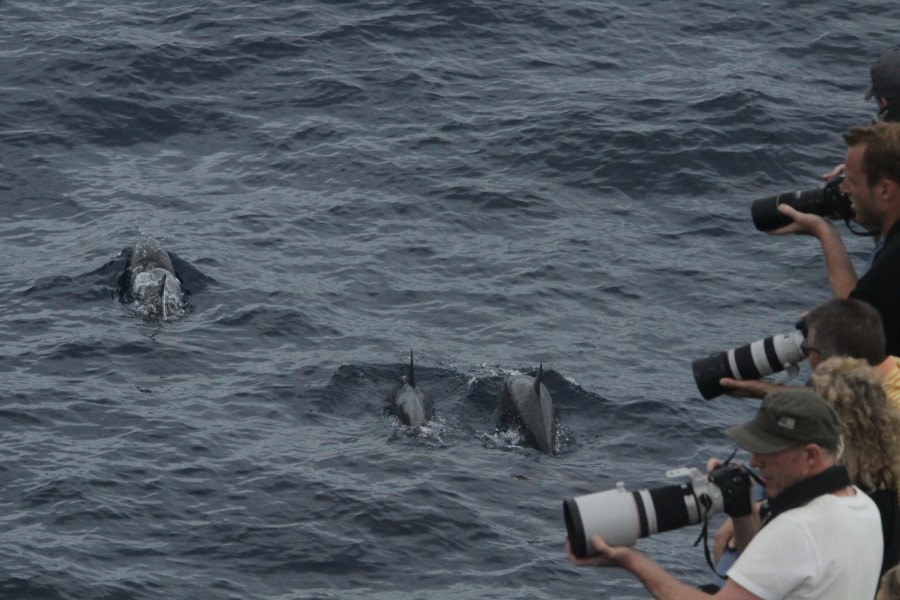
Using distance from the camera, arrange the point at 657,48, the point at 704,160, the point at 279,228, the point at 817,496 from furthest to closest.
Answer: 1. the point at 657,48
2. the point at 704,160
3. the point at 279,228
4. the point at 817,496

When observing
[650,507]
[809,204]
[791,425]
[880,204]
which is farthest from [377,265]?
[791,425]

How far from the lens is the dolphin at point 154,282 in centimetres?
1816

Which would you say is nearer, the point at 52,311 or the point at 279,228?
the point at 52,311

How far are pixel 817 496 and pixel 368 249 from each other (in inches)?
573

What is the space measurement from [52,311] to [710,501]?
1313cm

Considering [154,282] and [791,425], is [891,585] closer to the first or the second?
[791,425]

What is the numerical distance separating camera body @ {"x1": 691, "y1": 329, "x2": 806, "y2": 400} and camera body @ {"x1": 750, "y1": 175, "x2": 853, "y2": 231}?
36.0 inches

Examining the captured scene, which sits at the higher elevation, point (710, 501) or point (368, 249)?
point (710, 501)

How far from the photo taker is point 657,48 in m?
28.0

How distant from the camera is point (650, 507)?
636 centimetres

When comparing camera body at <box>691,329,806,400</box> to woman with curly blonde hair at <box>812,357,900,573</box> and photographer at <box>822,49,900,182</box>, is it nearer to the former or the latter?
woman with curly blonde hair at <box>812,357,900,573</box>

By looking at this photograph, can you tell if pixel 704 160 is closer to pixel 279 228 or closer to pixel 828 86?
pixel 828 86

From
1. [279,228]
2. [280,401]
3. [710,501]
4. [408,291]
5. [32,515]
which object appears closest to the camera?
[710,501]

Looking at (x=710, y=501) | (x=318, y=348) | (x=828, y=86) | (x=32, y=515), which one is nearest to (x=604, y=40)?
(x=828, y=86)
